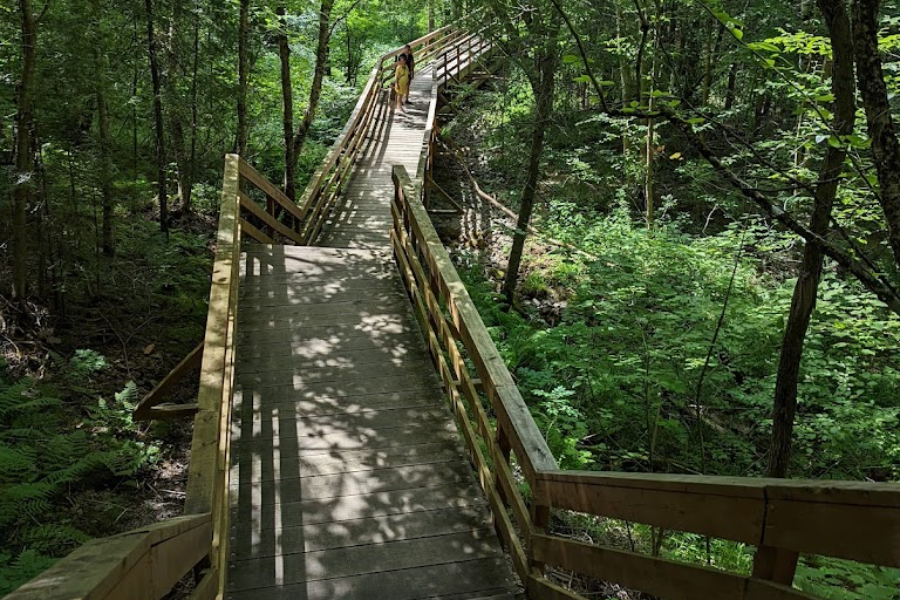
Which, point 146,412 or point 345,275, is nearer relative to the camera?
point 146,412

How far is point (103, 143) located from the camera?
7668mm

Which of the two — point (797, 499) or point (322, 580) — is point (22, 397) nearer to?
point (322, 580)

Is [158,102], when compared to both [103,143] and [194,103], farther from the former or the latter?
[103,143]

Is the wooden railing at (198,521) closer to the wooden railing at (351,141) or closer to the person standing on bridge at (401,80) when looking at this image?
the wooden railing at (351,141)

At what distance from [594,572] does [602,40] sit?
1096 cm

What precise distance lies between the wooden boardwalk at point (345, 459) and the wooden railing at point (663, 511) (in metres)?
0.28

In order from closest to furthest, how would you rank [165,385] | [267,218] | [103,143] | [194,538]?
[194,538] < [165,385] < [103,143] < [267,218]

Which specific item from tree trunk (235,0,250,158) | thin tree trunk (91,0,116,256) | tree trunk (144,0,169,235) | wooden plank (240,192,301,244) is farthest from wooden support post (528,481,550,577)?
tree trunk (235,0,250,158)

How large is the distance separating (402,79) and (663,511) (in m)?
17.4

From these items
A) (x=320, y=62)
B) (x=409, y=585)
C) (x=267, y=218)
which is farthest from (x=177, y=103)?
(x=409, y=585)

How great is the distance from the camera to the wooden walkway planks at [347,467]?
11.9ft

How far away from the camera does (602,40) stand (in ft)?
38.4

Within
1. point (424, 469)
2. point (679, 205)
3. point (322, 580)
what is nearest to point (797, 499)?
point (322, 580)

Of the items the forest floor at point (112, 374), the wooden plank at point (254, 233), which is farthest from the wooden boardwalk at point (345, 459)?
the forest floor at point (112, 374)
